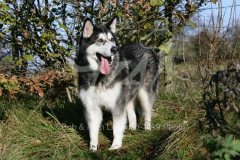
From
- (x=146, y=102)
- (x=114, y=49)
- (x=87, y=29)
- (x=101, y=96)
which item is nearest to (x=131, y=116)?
(x=146, y=102)

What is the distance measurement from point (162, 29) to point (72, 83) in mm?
1838

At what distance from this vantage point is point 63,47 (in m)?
5.45

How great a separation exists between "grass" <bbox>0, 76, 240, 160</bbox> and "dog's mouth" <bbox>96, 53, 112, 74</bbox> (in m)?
1.00

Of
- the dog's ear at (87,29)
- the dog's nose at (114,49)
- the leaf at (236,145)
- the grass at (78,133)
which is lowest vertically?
the grass at (78,133)

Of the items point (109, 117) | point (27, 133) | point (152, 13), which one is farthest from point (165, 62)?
point (27, 133)

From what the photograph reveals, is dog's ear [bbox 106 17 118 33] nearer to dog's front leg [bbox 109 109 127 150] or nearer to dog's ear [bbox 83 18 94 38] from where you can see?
dog's ear [bbox 83 18 94 38]

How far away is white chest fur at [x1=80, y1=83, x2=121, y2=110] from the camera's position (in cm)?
427

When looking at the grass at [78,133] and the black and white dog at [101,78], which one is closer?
the grass at [78,133]

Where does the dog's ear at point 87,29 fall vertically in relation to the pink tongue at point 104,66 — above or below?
above

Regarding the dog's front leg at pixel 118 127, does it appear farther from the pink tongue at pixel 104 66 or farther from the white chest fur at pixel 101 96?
the pink tongue at pixel 104 66

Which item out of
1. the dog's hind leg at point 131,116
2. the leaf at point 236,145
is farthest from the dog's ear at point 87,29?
the leaf at point 236,145

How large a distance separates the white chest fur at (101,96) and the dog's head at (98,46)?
0.78 feet

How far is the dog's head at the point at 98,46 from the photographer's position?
14.1 ft

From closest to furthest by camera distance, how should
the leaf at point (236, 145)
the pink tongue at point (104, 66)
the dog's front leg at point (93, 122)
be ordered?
the leaf at point (236, 145), the pink tongue at point (104, 66), the dog's front leg at point (93, 122)
